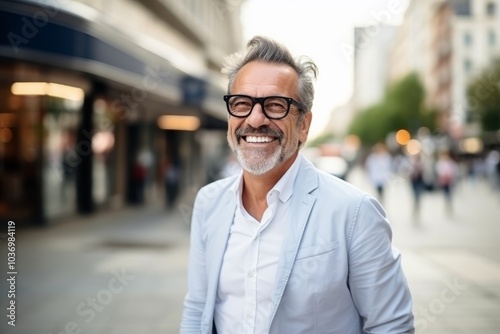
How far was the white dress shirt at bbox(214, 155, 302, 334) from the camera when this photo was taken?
1996 millimetres

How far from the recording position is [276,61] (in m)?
2.01

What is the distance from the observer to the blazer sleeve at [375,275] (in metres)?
1.88

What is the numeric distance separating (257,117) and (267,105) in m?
0.06

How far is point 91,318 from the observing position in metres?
5.77

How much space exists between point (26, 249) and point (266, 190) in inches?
346

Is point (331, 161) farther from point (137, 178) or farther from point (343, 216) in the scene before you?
point (343, 216)

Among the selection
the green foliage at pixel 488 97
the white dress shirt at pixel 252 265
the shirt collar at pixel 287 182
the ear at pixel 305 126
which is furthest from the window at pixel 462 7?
the white dress shirt at pixel 252 265

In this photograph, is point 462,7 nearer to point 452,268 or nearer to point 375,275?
point 452,268

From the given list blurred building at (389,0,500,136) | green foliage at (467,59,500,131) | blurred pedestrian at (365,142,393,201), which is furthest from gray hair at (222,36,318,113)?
blurred building at (389,0,500,136)

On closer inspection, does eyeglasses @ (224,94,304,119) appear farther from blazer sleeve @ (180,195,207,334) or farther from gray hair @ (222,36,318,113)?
blazer sleeve @ (180,195,207,334)

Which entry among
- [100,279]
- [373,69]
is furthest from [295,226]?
[373,69]

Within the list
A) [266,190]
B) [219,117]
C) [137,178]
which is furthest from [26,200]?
[219,117]

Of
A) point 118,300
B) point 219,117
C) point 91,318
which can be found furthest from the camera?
point 219,117

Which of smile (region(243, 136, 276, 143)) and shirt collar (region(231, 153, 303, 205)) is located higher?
smile (region(243, 136, 276, 143))
